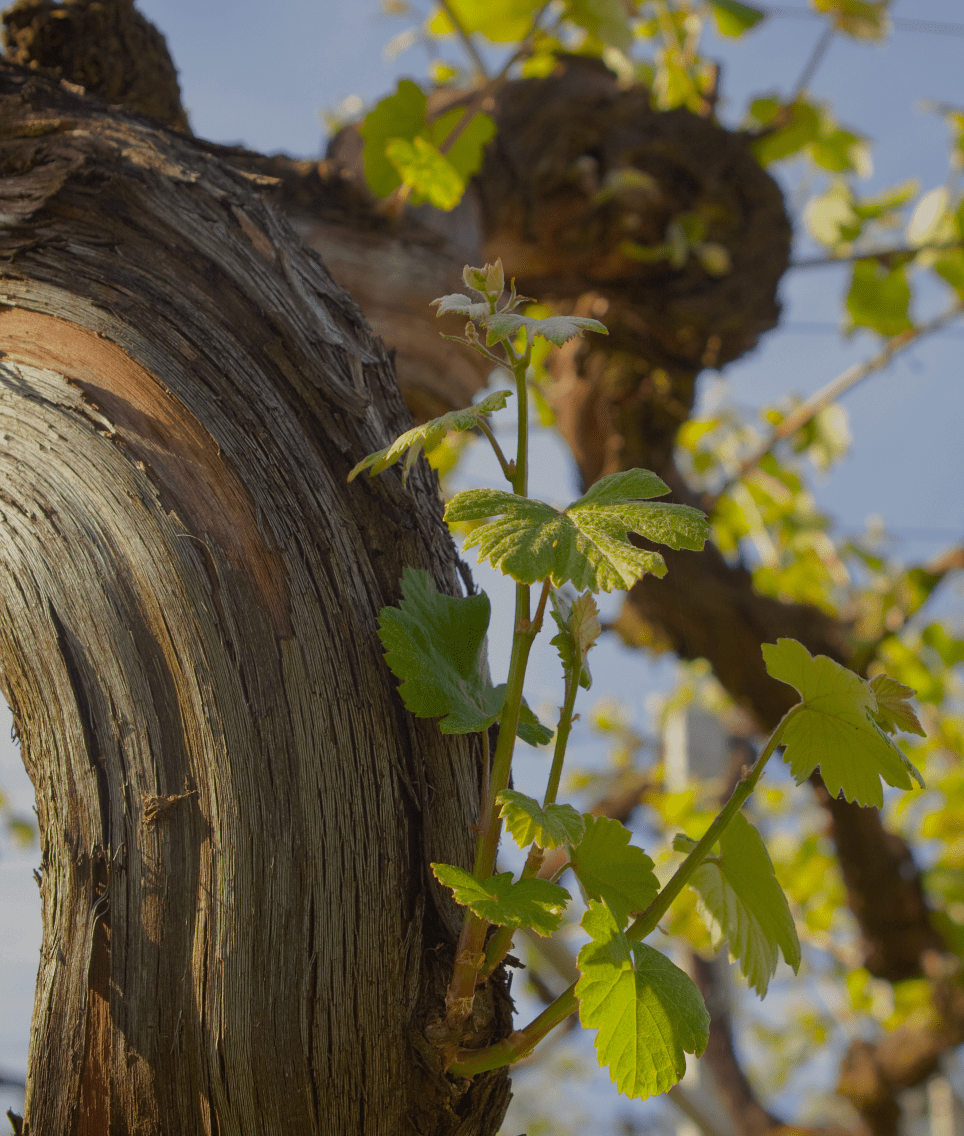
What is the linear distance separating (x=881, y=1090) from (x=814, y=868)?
0.65 meters

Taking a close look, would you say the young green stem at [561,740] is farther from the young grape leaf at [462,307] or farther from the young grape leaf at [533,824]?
the young grape leaf at [462,307]

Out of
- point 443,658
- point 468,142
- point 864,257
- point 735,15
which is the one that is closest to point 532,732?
point 443,658

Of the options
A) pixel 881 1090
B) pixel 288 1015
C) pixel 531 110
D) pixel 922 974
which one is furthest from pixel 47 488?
pixel 881 1090

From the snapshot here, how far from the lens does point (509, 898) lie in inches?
15.2

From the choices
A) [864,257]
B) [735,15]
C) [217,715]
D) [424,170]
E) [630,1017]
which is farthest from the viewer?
[864,257]

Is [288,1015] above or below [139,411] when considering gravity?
below

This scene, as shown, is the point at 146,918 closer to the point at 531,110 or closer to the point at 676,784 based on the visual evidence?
the point at 531,110

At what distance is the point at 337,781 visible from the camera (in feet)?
1.58

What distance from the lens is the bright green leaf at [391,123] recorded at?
107 centimetres

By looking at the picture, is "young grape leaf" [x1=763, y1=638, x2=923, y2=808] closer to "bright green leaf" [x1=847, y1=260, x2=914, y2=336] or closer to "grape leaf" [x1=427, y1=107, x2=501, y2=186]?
"grape leaf" [x1=427, y1=107, x2=501, y2=186]

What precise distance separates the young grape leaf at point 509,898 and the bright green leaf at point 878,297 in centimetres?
191

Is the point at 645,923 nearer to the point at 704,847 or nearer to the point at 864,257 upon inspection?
the point at 704,847

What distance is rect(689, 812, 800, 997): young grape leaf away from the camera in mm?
472

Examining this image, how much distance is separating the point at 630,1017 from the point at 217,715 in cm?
27
